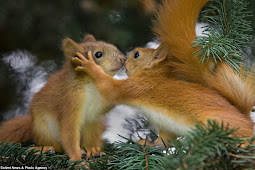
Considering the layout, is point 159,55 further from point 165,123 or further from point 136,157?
point 136,157

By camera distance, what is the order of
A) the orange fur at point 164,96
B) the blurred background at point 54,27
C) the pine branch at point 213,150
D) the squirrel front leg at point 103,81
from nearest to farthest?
the pine branch at point 213,150 → the orange fur at point 164,96 → the squirrel front leg at point 103,81 → the blurred background at point 54,27

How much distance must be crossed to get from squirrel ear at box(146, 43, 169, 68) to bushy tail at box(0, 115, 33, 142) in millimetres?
843

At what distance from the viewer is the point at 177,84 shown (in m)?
1.70

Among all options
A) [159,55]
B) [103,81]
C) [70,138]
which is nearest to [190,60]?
[159,55]

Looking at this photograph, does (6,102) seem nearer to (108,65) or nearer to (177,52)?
(108,65)

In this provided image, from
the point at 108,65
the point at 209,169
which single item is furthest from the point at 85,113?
the point at 209,169

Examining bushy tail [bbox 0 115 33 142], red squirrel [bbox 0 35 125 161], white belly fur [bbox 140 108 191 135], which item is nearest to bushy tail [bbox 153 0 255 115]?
white belly fur [bbox 140 108 191 135]

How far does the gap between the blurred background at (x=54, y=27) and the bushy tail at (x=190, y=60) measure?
24.3 inches

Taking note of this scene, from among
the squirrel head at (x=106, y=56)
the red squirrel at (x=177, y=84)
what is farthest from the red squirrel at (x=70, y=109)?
the red squirrel at (x=177, y=84)

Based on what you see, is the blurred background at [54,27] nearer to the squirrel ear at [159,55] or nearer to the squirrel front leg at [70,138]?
the squirrel ear at [159,55]

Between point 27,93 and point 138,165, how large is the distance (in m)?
1.59

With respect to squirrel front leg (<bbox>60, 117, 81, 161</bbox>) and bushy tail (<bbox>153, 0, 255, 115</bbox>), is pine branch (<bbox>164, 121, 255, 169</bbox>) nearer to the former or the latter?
bushy tail (<bbox>153, 0, 255, 115</bbox>)

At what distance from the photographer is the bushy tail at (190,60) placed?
1.54 m

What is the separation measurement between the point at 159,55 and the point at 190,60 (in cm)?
24
